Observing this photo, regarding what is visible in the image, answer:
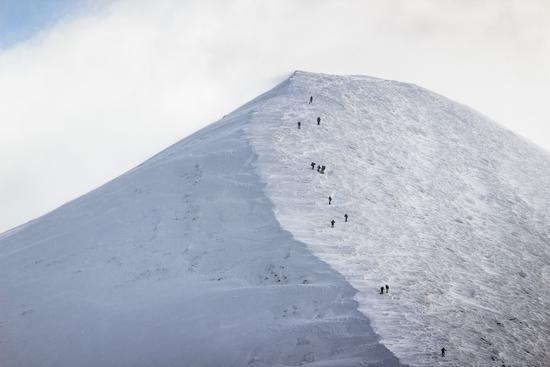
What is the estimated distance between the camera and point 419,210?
35.2 meters

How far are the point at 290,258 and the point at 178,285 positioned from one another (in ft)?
18.5

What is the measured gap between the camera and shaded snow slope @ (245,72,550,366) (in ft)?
76.5

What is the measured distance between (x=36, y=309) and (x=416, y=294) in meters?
18.7

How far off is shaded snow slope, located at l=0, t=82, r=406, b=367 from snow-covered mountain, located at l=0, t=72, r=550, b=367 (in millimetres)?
86

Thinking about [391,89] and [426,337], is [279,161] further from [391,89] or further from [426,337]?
[391,89]

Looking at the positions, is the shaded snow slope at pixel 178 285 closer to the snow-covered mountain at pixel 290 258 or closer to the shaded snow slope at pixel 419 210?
the snow-covered mountain at pixel 290 258

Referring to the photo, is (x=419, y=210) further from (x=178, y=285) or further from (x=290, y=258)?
(x=178, y=285)

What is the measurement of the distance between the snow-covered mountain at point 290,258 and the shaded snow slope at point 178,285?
0.09 m

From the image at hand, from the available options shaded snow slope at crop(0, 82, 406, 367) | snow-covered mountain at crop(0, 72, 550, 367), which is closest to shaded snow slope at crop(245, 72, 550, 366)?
snow-covered mountain at crop(0, 72, 550, 367)

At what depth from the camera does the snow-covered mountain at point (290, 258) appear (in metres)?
21.8

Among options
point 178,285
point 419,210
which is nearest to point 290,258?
point 178,285

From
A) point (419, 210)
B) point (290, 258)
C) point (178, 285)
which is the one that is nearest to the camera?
point (178, 285)

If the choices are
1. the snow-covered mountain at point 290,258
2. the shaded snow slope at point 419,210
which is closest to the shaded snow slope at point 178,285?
the snow-covered mountain at point 290,258

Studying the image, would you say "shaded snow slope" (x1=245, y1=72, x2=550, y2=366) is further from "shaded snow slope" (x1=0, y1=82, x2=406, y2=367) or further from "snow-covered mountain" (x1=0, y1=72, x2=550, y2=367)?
"shaded snow slope" (x1=0, y1=82, x2=406, y2=367)
